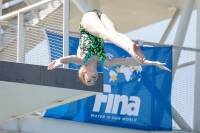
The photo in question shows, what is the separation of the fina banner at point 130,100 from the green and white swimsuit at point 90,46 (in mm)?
5181

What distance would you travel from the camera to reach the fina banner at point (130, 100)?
1441 cm

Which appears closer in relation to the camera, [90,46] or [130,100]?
[90,46]

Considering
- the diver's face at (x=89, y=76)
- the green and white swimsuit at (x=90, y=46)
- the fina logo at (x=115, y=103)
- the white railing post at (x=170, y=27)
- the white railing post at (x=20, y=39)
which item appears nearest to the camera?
the diver's face at (x=89, y=76)

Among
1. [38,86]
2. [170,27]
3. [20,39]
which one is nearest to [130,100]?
[20,39]

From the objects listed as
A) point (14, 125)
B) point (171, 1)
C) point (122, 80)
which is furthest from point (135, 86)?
point (171, 1)

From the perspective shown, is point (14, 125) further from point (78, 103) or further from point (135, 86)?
point (135, 86)

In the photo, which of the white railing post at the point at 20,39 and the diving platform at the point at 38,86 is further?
the white railing post at the point at 20,39

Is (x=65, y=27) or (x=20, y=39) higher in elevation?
(x=65, y=27)

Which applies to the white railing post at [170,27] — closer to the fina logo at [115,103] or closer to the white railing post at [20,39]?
the fina logo at [115,103]

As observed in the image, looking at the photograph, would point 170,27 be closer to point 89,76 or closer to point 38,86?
point 38,86

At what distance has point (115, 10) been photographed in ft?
79.7

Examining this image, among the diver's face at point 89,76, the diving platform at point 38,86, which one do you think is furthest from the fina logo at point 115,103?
the diver's face at point 89,76

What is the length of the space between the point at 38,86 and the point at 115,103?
3.25 meters

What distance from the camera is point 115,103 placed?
566 inches
